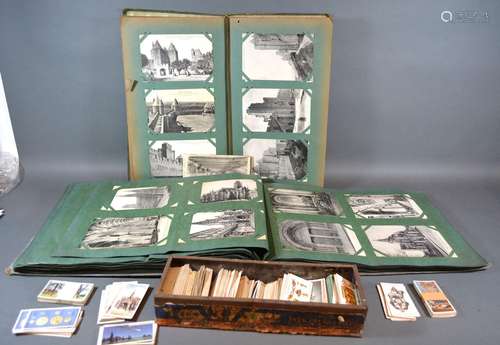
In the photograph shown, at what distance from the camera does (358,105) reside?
1801 millimetres

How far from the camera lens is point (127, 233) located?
1389mm

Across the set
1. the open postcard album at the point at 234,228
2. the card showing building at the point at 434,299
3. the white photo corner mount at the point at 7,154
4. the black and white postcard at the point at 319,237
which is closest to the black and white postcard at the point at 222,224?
the open postcard album at the point at 234,228

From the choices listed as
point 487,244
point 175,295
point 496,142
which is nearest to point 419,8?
point 496,142

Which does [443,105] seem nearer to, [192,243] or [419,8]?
[419,8]

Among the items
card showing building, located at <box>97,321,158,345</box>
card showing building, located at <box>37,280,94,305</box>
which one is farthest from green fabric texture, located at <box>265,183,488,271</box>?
card showing building, located at <box>37,280,94,305</box>

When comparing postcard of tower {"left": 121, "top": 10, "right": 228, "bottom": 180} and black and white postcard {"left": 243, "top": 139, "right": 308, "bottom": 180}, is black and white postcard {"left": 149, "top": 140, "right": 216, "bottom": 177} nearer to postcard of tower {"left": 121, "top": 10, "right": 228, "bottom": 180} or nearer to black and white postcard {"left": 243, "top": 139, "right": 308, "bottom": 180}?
postcard of tower {"left": 121, "top": 10, "right": 228, "bottom": 180}

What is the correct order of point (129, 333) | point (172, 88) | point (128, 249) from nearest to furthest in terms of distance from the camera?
point (129, 333), point (128, 249), point (172, 88)

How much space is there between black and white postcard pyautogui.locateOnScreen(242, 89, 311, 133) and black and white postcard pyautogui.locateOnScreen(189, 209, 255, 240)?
1.22 ft

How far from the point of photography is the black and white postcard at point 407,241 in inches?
54.0

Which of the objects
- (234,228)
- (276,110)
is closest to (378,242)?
(234,228)

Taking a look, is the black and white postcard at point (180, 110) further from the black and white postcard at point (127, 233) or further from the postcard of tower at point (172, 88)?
the black and white postcard at point (127, 233)

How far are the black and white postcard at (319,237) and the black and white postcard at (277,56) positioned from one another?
1.66ft

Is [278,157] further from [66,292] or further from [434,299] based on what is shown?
[66,292]

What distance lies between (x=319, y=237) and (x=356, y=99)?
634 mm
